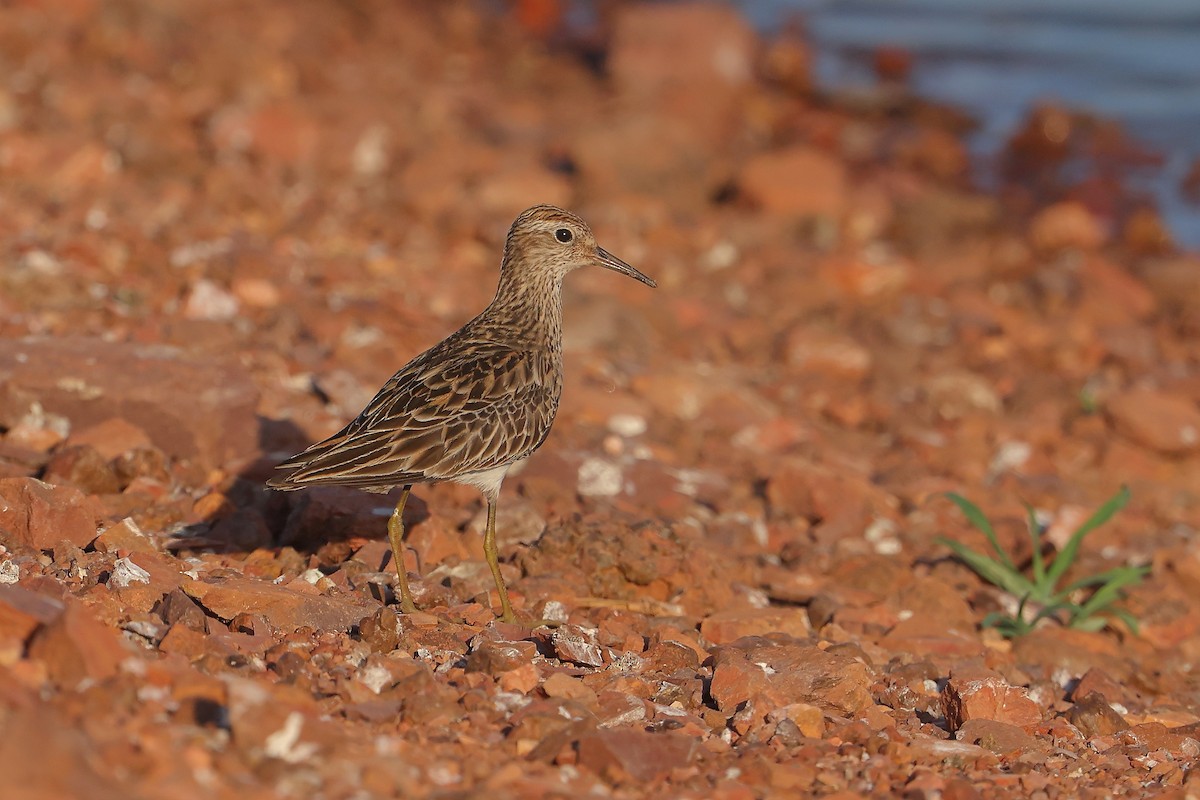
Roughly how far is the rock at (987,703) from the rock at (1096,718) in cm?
20

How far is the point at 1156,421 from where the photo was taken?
32.3 feet

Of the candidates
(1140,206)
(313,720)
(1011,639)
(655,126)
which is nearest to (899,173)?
(1140,206)

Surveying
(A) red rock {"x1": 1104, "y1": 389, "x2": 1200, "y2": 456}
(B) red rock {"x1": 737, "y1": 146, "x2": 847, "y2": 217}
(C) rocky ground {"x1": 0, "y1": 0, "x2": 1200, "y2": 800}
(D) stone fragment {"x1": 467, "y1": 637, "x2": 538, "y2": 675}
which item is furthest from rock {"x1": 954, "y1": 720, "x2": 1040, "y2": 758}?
(B) red rock {"x1": 737, "y1": 146, "x2": 847, "y2": 217}

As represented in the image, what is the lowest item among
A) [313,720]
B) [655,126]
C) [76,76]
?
[313,720]

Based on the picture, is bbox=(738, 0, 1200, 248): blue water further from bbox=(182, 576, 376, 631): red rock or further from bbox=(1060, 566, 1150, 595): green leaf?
bbox=(182, 576, 376, 631): red rock

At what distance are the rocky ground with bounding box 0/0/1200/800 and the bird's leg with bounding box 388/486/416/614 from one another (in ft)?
0.45

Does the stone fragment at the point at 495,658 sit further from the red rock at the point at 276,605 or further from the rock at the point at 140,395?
the rock at the point at 140,395

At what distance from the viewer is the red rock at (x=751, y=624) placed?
6.29 m

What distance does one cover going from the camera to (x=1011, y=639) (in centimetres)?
707

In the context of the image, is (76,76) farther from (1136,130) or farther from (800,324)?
(1136,130)

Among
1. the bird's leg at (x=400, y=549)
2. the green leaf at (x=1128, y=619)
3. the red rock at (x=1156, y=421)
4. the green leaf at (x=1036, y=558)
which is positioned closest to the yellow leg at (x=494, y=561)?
the bird's leg at (x=400, y=549)

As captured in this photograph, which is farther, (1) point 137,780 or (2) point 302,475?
(2) point 302,475

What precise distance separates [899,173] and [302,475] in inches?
463

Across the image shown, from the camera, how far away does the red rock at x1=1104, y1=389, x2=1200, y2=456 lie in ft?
32.0
